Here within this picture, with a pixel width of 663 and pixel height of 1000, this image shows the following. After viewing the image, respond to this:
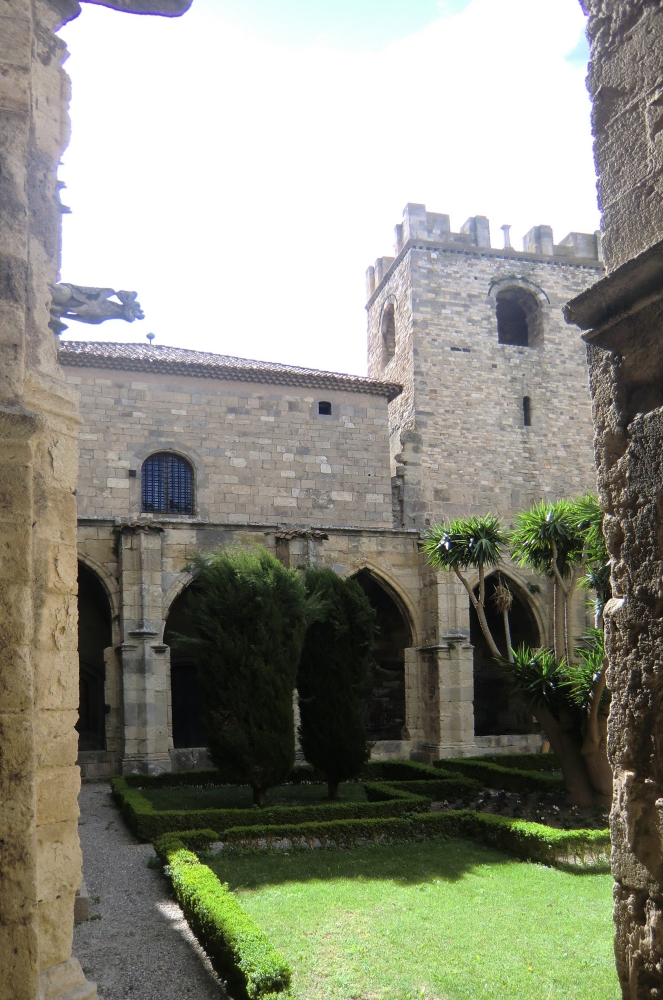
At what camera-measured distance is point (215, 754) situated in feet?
36.2

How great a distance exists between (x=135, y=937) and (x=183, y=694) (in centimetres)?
1323

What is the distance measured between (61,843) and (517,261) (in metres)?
25.0

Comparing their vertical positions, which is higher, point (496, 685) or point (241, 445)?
point (241, 445)

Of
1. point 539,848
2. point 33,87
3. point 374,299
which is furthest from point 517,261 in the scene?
point 33,87

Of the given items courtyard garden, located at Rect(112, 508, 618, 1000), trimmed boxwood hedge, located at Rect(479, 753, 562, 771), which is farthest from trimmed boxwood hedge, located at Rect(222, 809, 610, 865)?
trimmed boxwood hedge, located at Rect(479, 753, 562, 771)

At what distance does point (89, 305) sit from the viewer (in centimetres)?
443

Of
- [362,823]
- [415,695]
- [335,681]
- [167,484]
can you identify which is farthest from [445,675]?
[167,484]

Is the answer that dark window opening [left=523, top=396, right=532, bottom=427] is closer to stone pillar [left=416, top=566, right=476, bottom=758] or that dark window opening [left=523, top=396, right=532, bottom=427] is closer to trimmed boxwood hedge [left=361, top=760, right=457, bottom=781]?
stone pillar [left=416, top=566, right=476, bottom=758]

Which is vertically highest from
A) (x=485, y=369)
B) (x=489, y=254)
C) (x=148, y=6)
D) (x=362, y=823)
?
(x=489, y=254)

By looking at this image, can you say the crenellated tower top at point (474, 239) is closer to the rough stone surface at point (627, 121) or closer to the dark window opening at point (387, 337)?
the dark window opening at point (387, 337)

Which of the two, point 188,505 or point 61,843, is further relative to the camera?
point 188,505

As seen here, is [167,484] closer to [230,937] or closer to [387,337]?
[387,337]

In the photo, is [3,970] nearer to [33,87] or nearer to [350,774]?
[33,87]

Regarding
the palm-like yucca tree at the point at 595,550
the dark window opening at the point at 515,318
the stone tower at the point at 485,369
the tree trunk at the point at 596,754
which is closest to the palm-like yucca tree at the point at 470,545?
the palm-like yucca tree at the point at 595,550
